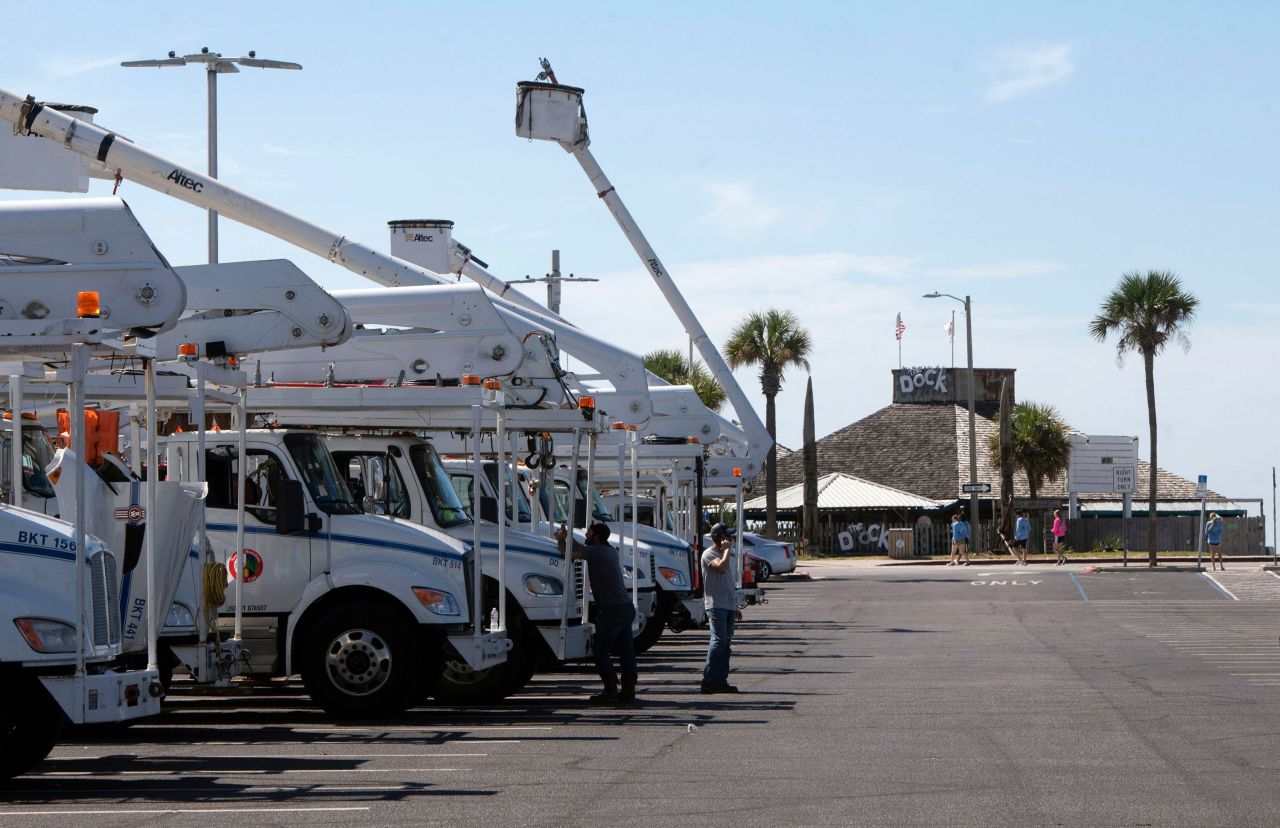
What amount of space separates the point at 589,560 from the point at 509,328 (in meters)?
4.02

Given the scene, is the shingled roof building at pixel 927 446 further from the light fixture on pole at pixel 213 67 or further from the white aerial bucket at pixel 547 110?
the light fixture on pole at pixel 213 67

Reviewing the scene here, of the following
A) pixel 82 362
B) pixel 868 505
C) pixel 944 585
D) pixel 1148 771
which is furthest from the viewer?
pixel 868 505

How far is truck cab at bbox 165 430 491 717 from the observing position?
48.5ft

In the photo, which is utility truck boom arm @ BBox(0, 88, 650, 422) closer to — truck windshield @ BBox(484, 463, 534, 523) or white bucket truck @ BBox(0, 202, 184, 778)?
truck windshield @ BBox(484, 463, 534, 523)

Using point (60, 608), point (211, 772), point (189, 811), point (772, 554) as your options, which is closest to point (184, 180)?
point (211, 772)

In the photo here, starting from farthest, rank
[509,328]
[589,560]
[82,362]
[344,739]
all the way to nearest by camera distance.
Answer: [509,328] → [589,560] → [344,739] → [82,362]

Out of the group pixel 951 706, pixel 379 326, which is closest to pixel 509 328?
pixel 379 326

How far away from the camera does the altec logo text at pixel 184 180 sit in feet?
75.0

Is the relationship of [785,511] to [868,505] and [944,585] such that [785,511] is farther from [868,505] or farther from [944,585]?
[944,585]

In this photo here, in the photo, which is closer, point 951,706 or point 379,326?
point 951,706

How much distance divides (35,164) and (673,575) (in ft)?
30.3

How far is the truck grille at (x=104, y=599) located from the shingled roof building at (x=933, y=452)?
199ft

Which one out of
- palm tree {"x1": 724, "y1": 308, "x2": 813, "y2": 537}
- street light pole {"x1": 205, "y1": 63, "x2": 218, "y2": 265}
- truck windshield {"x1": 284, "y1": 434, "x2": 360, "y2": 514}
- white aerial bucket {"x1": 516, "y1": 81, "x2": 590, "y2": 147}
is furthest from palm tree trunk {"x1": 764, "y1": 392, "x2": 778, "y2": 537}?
truck windshield {"x1": 284, "y1": 434, "x2": 360, "y2": 514}

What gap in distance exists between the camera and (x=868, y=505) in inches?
2749
